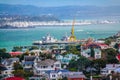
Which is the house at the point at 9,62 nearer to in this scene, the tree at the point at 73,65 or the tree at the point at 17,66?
the tree at the point at 17,66

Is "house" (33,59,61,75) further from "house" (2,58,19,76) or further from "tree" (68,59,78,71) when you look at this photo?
"house" (2,58,19,76)

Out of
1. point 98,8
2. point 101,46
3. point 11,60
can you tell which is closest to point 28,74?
point 11,60

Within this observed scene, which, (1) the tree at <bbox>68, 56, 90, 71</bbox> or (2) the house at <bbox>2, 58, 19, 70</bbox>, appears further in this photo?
(2) the house at <bbox>2, 58, 19, 70</bbox>

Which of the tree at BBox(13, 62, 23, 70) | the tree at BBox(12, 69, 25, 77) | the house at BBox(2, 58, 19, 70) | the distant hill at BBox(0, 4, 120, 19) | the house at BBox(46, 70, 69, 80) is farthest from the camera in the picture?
the distant hill at BBox(0, 4, 120, 19)

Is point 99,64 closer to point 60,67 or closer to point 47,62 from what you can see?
point 60,67

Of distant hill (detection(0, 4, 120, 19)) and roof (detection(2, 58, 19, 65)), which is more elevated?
distant hill (detection(0, 4, 120, 19))

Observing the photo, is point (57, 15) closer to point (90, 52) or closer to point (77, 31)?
point (77, 31)

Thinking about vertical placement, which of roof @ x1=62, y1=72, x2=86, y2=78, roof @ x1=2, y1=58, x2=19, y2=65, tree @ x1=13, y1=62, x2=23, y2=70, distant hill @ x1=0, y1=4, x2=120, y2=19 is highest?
distant hill @ x1=0, y1=4, x2=120, y2=19

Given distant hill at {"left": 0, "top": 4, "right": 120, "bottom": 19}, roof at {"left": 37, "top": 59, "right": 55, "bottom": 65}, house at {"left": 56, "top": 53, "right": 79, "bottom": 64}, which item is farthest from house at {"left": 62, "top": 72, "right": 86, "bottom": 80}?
distant hill at {"left": 0, "top": 4, "right": 120, "bottom": 19}

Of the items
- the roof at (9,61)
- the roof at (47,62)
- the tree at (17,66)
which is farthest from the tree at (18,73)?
the roof at (9,61)
